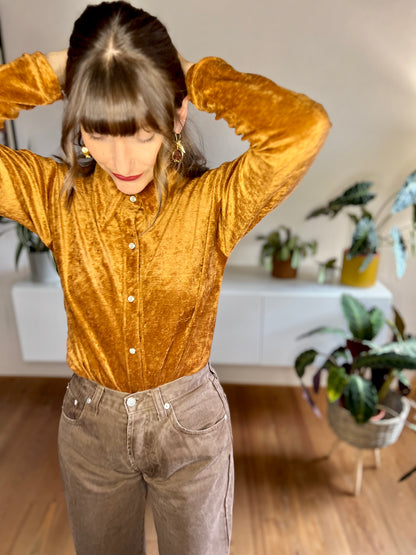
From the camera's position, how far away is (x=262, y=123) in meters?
0.77

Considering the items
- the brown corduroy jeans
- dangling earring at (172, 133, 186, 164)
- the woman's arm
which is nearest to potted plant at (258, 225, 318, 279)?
the brown corduroy jeans

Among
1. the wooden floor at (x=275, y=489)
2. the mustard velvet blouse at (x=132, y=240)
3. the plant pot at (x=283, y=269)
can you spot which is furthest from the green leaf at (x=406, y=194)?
the mustard velvet blouse at (x=132, y=240)

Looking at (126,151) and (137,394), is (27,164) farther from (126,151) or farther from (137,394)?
(137,394)

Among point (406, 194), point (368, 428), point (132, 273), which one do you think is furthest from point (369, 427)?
point (132, 273)

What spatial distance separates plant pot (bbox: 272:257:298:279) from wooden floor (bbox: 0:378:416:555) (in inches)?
28.2

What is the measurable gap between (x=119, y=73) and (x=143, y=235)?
0.28 metres

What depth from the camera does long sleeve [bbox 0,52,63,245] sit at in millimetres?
798

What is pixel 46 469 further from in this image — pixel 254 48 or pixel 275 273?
pixel 254 48

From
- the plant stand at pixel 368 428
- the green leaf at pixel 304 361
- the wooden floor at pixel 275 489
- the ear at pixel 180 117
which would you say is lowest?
the wooden floor at pixel 275 489

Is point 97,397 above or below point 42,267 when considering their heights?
above

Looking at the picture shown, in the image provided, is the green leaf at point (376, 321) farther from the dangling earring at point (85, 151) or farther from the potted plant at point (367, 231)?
the dangling earring at point (85, 151)

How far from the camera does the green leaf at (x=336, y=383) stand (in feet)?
6.09

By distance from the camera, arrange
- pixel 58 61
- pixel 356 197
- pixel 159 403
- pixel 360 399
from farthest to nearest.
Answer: pixel 356 197
pixel 360 399
pixel 159 403
pixel 58 61

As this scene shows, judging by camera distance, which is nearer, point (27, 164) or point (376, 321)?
point (27, 164)
